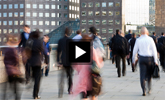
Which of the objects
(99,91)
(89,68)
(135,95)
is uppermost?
(89,68)

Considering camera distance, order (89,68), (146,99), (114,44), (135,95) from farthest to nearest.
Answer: (114,44)
(135,95)
(146,99)
(89,68)

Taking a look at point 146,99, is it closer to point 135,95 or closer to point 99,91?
point 135,95

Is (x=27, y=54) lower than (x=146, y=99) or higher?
higher

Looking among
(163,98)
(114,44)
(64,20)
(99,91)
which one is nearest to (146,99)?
(163,98)

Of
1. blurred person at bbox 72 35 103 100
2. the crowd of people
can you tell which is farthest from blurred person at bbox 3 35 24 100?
blurred person at bbox 72 35 103 100

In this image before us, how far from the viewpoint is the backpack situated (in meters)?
14.7

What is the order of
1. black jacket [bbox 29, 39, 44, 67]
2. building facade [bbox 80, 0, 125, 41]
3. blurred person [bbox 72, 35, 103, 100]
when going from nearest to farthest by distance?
blurred person [bbox 72, 35, 103, 100]
black jacket [bbox 29, 39, 44, 67]
building facade [bbox 80, 0, 125, 41]

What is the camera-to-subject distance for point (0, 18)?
5955 inches

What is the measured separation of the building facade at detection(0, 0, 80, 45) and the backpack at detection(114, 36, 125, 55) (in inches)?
5264

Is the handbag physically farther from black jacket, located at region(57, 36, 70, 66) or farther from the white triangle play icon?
the white triangle play icon

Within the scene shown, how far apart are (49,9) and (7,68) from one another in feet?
467

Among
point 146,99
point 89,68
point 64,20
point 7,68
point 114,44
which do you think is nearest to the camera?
point 89,68
